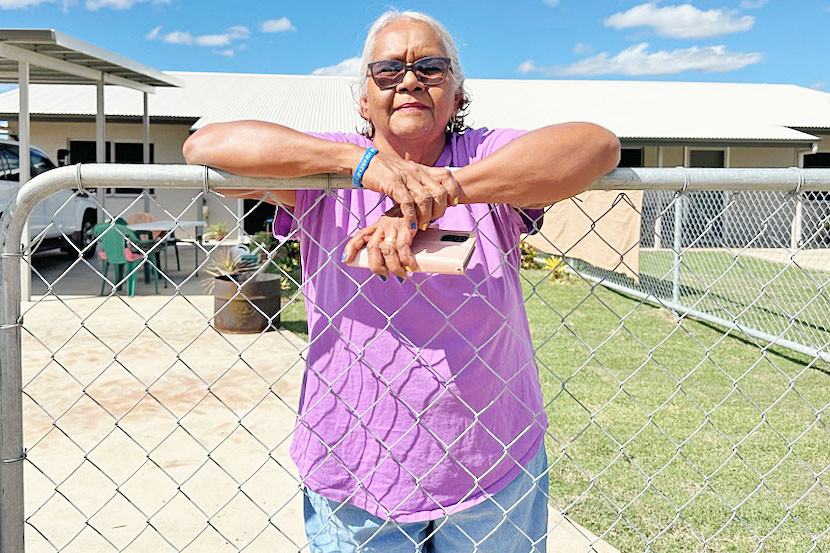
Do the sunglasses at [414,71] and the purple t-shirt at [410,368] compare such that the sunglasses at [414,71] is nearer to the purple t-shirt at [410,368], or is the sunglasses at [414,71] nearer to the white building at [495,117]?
the purple t-shirt at [410,368]

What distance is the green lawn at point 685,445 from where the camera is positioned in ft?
9.41

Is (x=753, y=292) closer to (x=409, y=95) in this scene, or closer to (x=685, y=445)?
(x=685, y=445)

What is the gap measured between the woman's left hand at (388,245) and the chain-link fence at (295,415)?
19cm

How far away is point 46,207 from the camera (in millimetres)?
11289

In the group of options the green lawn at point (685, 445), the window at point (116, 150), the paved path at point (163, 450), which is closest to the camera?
the green lawn at point (685, 445)

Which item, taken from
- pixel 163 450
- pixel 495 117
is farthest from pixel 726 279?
pixel 163 450

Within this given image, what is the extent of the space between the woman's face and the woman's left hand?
310mm

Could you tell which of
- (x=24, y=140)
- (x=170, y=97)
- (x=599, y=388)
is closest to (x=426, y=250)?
(x=599, y=388)

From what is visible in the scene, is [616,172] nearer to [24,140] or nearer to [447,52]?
[447,52]

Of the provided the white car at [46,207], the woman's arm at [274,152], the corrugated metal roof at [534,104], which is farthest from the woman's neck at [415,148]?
the corrugated metal roof at [534,104]

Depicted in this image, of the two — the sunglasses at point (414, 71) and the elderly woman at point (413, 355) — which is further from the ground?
the sunglasses at point (414, 71)

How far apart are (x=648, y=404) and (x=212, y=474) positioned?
309 cm

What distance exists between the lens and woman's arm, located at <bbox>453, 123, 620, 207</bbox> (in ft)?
4.79

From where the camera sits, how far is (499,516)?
175cm
